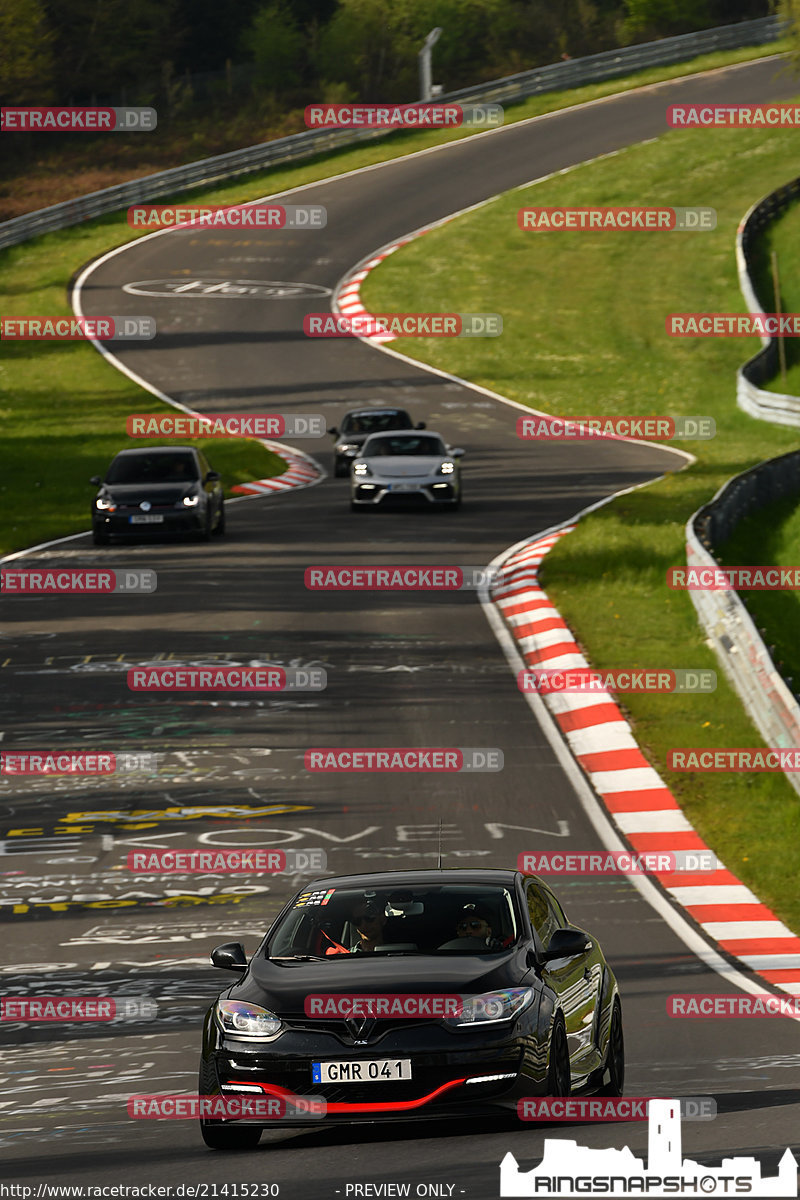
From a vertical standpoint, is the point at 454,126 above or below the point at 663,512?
above

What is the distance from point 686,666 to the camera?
68.7ft

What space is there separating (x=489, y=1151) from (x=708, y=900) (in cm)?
646

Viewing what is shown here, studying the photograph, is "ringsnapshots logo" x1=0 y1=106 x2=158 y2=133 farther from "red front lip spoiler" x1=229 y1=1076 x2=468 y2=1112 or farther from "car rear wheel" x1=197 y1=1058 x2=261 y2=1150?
"red front lip spoiler" x1=229 y1=1076 x2=468 y2=1112

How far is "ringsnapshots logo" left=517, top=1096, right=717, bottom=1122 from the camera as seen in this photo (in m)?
8.03

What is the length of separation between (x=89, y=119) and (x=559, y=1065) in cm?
8216

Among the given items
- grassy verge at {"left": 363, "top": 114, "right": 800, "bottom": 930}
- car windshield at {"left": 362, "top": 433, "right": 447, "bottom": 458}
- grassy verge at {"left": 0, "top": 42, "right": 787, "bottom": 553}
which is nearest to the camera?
grassy verge at {"left": 363, "top": 114, "right": 800, "bottom": 930}

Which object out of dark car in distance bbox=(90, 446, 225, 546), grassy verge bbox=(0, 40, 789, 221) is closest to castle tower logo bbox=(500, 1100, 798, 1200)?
dark car in distance bbox=(90, 446, 225, 546)

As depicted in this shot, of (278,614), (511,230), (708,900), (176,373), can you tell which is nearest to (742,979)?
(708,900)

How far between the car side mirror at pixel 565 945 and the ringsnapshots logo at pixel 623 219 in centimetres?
5739

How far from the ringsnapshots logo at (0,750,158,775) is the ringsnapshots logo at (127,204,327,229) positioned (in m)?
52.1

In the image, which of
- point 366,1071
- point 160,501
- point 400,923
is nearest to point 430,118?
point 160,501

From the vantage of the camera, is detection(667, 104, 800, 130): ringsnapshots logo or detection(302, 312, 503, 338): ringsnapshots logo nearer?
detection(302, 312, 503, 338): ringsnapshots logo

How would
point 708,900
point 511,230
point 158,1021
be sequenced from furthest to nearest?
point 511,230
point 708,900
point 158,1021

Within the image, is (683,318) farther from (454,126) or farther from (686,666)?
(686,666)
